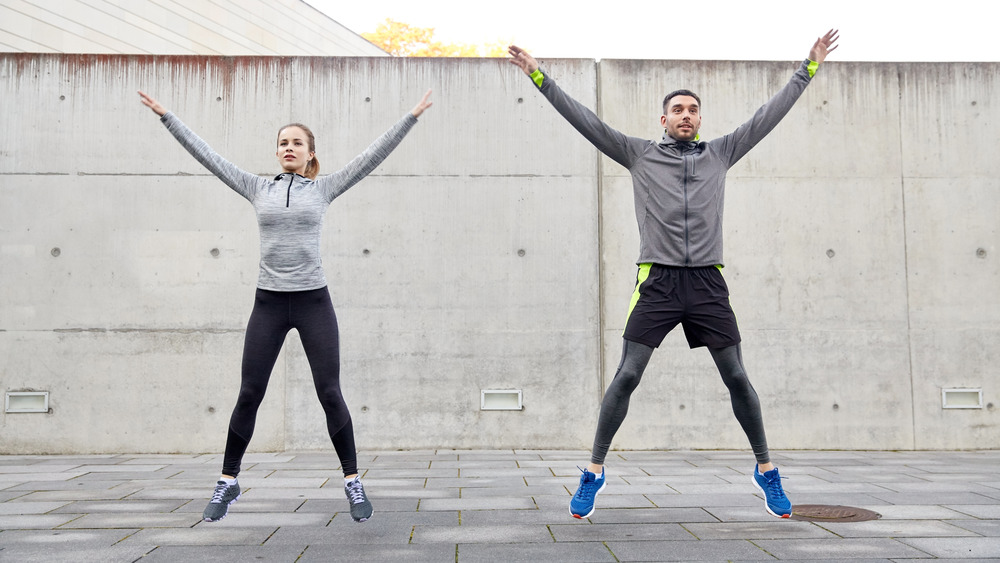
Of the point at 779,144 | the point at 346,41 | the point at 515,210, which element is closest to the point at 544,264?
the point at 515,210

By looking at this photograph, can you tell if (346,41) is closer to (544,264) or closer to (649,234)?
(544,264)

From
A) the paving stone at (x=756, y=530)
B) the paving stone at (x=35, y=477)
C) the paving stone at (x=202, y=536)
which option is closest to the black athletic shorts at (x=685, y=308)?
the paving stone at (x=756, y=530)

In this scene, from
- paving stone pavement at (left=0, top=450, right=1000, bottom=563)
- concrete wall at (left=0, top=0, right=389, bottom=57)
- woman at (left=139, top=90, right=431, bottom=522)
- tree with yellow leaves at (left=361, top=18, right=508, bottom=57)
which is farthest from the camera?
tree with yellow leaves at (left=361, top=18, right=508, bottom=57)

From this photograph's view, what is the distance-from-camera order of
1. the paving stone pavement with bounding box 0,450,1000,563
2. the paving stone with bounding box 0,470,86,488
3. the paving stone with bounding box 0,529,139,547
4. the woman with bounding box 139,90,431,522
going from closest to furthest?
the paving stone pavement with bounding box 0,450,1000,563, the paving stone with bounding box 0,529,139,547, the woman with bounding box 139,90,431,522, the paving stone with bounding box 0,470,86,488

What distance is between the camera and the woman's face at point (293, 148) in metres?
3.94

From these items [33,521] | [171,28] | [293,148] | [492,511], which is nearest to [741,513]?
[492,511]

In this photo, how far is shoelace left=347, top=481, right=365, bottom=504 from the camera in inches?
144

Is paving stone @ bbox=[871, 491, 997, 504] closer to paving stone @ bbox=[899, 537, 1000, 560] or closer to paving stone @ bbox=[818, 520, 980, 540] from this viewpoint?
paving stone @ bbox=[818, 520, 980, 540]

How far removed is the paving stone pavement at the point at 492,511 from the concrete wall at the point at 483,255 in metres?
0.61

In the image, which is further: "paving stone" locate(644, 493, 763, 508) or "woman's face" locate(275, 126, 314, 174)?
"paving stone" locate(644, 493, 763, 508)

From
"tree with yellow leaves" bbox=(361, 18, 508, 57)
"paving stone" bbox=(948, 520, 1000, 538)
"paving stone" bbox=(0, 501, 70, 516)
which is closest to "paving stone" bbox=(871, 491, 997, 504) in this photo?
"paving stone" bbox=(948, 520, 1000, 538)

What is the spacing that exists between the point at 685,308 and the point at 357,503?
179 centimetres

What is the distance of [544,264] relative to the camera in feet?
23.0

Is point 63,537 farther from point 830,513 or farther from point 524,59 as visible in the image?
point 830,513
